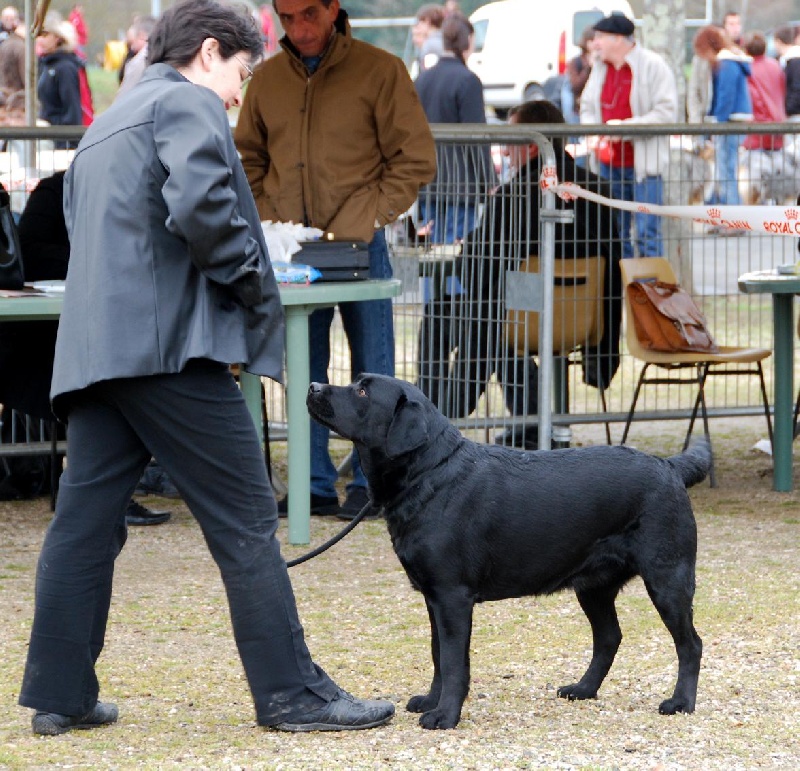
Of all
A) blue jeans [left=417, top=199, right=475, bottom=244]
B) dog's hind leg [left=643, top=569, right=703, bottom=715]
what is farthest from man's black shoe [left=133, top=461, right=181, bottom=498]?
dog's hind leg [left=643, top=569, right=703, bottom=715]

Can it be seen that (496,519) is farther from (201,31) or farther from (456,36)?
(456,36)

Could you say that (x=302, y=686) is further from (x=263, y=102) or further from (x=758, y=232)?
(x=758, y=232)

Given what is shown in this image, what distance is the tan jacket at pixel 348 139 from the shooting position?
6891 mm

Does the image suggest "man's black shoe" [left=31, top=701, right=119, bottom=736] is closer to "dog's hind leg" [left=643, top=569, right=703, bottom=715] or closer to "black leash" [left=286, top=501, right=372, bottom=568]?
"black leash" [left=286, top=501, right=372, bottom=568]

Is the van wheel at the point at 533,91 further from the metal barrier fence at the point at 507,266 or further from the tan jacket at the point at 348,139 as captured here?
the tan jacket at the point at 348,139

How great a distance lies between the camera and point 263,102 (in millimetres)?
7086

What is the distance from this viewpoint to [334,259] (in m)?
6.45

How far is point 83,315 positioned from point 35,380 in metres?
3.16

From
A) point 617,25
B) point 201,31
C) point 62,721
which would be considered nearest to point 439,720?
point 62,721

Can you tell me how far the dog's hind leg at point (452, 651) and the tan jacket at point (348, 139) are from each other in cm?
296

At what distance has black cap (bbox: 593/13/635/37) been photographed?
494 inches

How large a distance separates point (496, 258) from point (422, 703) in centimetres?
372

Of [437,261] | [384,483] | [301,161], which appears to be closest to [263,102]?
[301,161]

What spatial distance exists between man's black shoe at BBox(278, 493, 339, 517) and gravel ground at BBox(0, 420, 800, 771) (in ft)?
0.35
